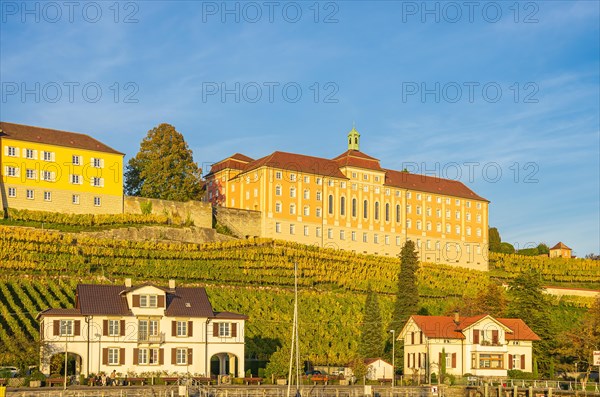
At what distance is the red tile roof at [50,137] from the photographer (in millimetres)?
103812

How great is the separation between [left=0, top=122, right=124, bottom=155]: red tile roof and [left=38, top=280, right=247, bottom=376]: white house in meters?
36.8

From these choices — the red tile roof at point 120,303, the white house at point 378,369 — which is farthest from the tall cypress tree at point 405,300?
the red tile roof at point 120,303

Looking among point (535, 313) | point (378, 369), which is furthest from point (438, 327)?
point (535, 313)

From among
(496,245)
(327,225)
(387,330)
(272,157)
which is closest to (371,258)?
(327,225)

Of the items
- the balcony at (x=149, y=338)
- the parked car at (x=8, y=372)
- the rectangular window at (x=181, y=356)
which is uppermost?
the balcony at (x=149, y=338)

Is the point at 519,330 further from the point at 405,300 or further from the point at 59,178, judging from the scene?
the point at 59,178

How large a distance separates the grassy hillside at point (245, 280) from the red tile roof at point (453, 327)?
782cm

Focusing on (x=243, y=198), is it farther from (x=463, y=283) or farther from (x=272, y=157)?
(x=463, y=283)

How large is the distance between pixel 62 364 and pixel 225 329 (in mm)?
12576

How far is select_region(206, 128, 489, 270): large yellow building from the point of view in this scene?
121500 mm

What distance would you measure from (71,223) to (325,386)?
4427 centimetres

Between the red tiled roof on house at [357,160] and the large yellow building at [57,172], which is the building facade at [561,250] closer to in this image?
the red tiled roof on house at [357,160]

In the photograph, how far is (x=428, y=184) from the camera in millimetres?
139125

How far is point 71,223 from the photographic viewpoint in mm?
101125
